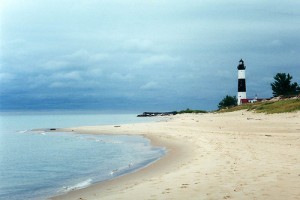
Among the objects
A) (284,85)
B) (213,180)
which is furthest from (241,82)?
(213,180)

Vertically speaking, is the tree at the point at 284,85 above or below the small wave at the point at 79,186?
above

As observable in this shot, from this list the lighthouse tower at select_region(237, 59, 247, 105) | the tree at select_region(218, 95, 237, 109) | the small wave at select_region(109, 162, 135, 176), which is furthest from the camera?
the tree at select_region(218, 95, 237, 109)

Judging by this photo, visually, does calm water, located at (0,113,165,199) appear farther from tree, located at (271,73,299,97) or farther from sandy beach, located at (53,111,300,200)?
tree, located at (271,73,299,97)

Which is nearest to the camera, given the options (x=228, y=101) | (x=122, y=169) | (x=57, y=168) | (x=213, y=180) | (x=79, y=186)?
(x=213, y=180)

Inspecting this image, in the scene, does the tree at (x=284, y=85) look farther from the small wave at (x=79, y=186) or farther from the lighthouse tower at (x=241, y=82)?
the small wave at (x=79, y=186)

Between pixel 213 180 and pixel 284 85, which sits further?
pixel 284 85

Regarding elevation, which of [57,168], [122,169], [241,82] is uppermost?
[241,82]

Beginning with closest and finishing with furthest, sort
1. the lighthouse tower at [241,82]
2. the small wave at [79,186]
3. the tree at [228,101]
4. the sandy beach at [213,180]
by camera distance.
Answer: the sandy beach at [213,180] < the small wave at [79,186] < the lighthouse tower at [241,82] < the tree at [228,101]

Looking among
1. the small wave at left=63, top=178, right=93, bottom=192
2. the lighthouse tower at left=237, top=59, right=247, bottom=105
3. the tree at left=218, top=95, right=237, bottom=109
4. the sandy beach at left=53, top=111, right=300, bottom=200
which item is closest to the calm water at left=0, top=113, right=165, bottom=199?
the small wave at left=63, top=178, right=93, bottom=192

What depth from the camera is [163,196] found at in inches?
434

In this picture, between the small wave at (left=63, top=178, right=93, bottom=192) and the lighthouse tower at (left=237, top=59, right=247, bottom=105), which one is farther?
the lighthouse tower at (left=237, top=59, right=247, bottom=105)

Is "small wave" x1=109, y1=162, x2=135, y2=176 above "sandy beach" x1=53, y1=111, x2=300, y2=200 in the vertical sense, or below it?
below

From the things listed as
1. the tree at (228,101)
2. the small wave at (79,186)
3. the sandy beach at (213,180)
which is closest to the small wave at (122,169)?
the sandy beach at (213,180)

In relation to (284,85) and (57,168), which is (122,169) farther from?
(284,85)
